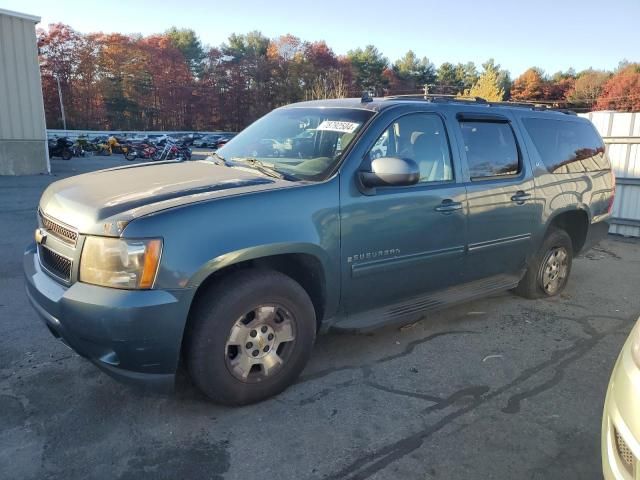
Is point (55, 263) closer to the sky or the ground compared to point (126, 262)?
closer to the ground

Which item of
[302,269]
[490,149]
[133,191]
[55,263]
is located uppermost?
[490,149]

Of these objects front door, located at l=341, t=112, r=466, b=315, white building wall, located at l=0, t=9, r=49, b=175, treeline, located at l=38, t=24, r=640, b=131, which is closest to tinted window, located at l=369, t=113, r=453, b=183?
front door, located at l=341, t=112, r=466, b=315

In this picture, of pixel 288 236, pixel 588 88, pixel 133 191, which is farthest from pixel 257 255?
pixel 588 88

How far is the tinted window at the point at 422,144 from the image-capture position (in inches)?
147

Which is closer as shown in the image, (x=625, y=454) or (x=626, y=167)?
(x=625, y=454)

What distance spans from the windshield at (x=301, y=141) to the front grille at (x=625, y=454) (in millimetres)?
2150

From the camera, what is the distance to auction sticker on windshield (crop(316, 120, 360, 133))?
3.65m

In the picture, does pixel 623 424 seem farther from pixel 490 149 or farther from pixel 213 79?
pixel 213 79

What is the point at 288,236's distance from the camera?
303cm

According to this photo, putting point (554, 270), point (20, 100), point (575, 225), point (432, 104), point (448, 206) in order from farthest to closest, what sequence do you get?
point (20, 100)
point (575, 225)
point (554, 270)
point (432, 104)
point (448, 206)

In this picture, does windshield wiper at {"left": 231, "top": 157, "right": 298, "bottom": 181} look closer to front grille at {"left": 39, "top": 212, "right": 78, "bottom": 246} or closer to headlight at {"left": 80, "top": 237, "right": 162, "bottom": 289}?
headlight at {"left": 80, "top": 237, "right": 162, "bottom": 289}

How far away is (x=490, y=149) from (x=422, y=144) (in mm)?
835

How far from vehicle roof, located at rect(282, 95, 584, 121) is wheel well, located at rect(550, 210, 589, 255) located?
104cm

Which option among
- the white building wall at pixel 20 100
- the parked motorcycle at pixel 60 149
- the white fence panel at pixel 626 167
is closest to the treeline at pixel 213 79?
the parked motorcycle at pixel 60 149
